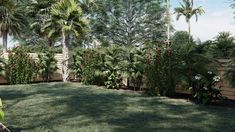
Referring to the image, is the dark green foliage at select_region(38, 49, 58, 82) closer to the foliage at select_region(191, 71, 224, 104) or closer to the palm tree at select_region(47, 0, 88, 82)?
the palm tree at select_region(47, 0, 88, 82)

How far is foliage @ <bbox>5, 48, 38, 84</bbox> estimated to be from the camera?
60.1ft

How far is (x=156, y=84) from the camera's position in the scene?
13.1 metres

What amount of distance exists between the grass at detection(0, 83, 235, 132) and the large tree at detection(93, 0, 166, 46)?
1434 inches

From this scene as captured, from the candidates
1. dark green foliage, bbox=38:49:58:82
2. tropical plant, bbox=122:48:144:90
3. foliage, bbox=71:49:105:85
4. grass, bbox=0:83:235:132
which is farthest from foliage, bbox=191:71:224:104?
dark green foliage, bbox=38:49:58:82

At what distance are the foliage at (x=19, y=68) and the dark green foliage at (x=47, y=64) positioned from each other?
0.81 meters

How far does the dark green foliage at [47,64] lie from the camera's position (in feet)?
65.1

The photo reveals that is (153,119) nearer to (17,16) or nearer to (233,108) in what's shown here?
(233,108)

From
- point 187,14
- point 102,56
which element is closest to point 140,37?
point 187,14

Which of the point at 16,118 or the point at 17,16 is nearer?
the point at 16,118

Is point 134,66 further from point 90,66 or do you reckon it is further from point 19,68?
point 19,68

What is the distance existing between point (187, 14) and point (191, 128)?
52.2 m

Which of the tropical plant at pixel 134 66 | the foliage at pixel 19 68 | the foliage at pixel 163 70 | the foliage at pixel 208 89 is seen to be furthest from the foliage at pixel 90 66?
the foliage at pixel 208 89

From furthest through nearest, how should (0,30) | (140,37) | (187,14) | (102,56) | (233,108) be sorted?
(187,14), (140,37), (0,30), (102,56), (233,108)

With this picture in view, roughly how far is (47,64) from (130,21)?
2881cm
